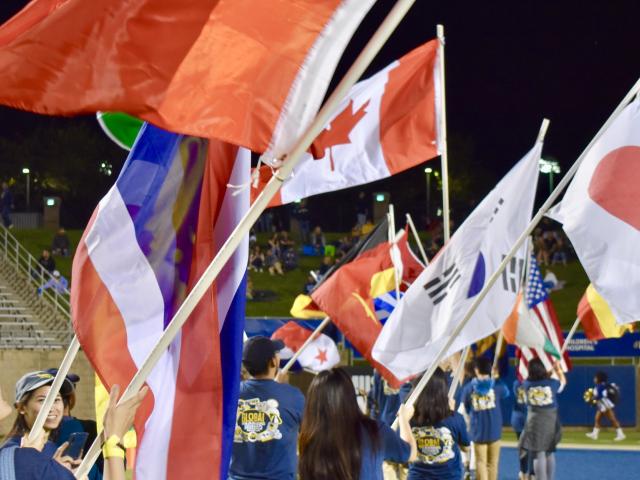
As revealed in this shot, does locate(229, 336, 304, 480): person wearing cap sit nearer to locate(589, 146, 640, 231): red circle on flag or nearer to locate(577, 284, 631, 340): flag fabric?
locate(589, 146, 640, 231): red circle on flag

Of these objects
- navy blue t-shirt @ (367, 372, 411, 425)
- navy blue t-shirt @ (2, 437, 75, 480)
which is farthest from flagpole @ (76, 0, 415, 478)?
navy blue t-shirt @ (367, 372, 411, 425)

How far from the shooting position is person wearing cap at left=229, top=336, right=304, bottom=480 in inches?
305

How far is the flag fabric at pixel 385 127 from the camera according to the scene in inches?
431

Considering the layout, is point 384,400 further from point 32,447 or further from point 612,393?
point 612,393

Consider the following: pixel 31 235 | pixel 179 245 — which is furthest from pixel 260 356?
pixel 31 235

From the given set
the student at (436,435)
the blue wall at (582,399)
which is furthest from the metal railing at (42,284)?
the student at (436,435)

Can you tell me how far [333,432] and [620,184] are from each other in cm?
352

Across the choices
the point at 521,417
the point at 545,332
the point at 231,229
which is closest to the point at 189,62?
the point at 231,229

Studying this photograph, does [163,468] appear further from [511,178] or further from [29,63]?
[511,178]

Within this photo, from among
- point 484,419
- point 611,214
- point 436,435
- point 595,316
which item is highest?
point 611,214

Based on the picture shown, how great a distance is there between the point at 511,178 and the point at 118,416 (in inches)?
262

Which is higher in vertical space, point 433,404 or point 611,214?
point 611,214

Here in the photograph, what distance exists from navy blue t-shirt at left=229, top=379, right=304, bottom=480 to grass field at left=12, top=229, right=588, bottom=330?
29.0 m

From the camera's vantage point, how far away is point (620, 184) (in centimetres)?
859
